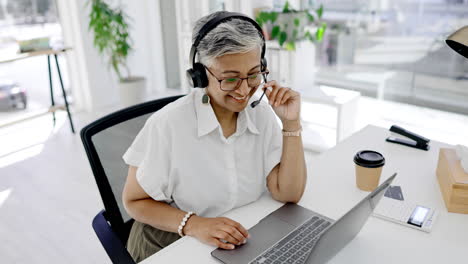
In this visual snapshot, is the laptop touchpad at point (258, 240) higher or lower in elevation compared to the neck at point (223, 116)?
lower

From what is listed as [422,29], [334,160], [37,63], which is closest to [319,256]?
[334,160]

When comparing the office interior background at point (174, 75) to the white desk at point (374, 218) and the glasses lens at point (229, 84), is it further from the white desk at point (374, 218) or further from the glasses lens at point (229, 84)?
the glasses lens at point (229, 84)

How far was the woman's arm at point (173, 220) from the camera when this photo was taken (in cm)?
106

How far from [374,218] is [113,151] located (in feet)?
2.73

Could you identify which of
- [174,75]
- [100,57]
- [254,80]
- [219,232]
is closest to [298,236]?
[219,232]

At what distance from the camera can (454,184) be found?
47.4 inches

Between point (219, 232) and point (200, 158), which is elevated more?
point (200, 158)

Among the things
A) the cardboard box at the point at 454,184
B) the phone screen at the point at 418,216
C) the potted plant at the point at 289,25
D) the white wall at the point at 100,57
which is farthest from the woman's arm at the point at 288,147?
the white wall at the point at 100,57

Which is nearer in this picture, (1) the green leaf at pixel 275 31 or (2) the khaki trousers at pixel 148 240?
(2) the khaki trousers at pixel 148 240

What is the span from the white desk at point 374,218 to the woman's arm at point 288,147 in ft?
0.16

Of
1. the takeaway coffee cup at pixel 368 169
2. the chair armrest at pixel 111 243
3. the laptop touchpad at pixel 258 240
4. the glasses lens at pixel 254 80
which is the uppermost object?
the glasses lens at pixel 254 80

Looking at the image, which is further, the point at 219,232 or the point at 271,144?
the point at 271,144

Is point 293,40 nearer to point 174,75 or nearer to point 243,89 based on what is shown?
point 174,75

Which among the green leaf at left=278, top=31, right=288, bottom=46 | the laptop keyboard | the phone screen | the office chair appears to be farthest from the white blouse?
the green leaf at left=278, top=31, right=288, bottom=46
